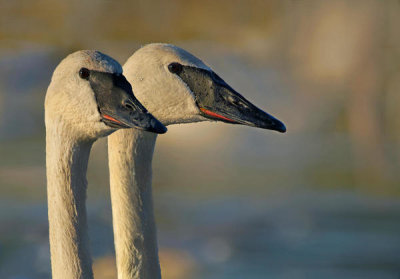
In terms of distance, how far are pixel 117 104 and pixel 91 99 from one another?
0.11 m

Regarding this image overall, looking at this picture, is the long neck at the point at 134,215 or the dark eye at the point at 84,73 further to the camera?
the long neck at the point at 134,215

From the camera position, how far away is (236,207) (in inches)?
872

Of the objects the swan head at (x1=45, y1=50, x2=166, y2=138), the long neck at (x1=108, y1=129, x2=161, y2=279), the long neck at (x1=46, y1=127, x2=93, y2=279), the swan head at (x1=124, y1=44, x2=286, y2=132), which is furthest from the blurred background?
the swan head at (x1=45, y1=50, x2=166, y2=138)

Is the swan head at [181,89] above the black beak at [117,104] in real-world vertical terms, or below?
above

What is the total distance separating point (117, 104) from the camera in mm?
4492

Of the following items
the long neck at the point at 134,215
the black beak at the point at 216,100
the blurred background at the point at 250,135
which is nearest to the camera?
the black beak at the point at 216,100

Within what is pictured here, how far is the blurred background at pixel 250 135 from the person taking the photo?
18.3 m

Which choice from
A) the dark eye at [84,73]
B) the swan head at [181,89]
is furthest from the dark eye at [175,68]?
the dark eye at [84,73]

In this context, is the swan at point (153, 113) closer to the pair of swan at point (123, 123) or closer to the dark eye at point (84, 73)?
the pair of swan at point (123, 123)

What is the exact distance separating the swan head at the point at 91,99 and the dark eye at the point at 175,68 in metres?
0.63

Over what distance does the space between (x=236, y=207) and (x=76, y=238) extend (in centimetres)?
1764

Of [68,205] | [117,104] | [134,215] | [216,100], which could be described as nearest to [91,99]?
[117,104]

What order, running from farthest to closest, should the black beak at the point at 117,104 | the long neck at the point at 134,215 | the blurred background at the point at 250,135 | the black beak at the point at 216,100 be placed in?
the blurred background at the point at 250,135, the long neck at the point at 134,215, the black beak at the point at 216,100, the black beak at the point at 117,104

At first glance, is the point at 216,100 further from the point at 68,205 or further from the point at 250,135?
the point at 250,135
